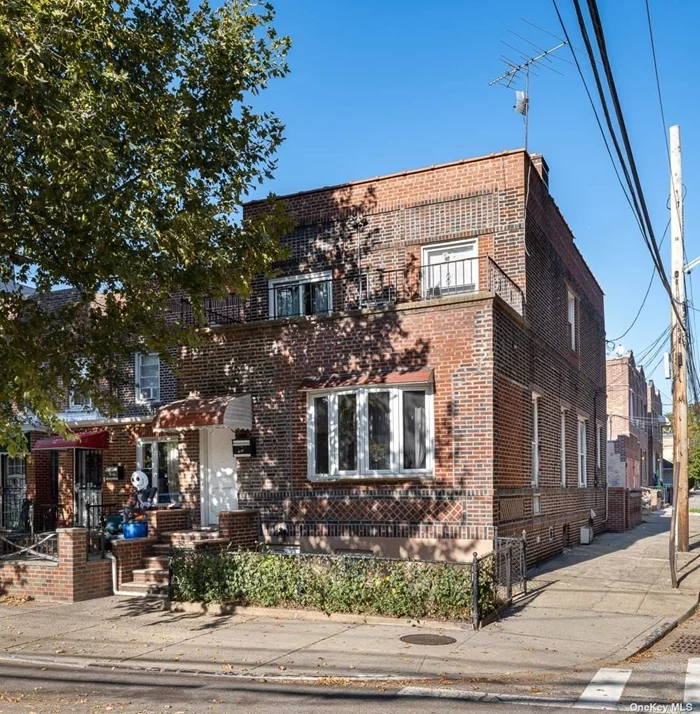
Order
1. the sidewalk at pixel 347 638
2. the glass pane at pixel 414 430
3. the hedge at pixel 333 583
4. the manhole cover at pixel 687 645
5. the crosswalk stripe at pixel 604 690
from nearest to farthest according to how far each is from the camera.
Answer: the crosswalk stripe at pixel 604 690
the sidewalk at pixel 347 638
the manhole cover at pixel 687 645
the hedge at pixel 333 583
the glass pane at pixel 414 430

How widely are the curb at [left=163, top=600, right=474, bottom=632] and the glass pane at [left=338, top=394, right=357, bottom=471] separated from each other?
3.89 m

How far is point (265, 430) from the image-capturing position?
1669 cm

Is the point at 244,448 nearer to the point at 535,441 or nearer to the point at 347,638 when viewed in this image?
the point at 535,441

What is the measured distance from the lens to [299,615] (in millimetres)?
12234

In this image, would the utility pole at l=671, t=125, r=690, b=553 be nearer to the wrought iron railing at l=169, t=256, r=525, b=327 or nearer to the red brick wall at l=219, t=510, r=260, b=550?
the wrought iron railing at l=169, t=256, r=525, b=327

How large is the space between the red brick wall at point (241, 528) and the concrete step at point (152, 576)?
→ 63.4 inches

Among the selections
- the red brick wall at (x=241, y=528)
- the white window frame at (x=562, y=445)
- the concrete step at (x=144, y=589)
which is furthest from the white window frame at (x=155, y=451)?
the white window frame at (x=562, y=445)

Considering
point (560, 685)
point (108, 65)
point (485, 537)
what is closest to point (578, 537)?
point (485, 537)

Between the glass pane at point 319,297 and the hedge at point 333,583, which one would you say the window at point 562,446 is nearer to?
the glass pane at point 319,297

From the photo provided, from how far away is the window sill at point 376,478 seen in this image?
48.9ft

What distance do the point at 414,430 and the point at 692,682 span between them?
734 centimetres

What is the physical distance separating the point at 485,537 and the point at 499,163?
7373mm

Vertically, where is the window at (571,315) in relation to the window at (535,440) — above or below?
above

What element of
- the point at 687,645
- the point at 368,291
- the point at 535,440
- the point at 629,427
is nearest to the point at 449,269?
the point at 368,291
